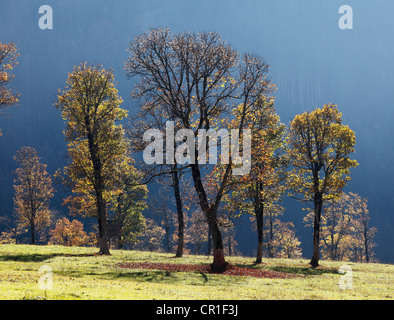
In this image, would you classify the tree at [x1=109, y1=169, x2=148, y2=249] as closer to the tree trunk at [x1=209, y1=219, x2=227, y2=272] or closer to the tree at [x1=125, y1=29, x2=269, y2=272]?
the tree at [x1=125, y1=29, x2=269, y2=272]

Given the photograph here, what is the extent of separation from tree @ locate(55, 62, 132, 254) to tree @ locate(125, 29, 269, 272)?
27.3ft

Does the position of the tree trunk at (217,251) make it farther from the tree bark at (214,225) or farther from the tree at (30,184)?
the tree at (30,184)

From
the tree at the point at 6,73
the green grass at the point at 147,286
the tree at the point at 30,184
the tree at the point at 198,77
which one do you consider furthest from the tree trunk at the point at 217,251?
the tree at the point at 30,184

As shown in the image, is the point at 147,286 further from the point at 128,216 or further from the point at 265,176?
the point at 128,216

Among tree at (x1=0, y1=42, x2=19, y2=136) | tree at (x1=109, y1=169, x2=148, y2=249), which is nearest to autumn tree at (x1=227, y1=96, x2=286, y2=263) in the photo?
tree at (x1=0, y1=42, x2=19, y2=136)

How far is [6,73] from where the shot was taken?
3064 cm

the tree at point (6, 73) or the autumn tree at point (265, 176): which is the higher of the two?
the tree at point (6, 73)

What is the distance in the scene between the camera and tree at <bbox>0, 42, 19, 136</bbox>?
98.9 feet

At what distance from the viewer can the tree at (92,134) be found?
35.0 metres

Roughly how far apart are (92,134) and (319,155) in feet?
85.4

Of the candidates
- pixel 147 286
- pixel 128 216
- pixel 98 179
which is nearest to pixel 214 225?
pixel 147 286

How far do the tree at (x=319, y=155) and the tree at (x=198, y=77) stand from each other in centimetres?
1100

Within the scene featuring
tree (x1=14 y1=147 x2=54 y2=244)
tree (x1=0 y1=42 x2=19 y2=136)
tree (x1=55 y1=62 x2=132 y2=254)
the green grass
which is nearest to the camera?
the green grass
